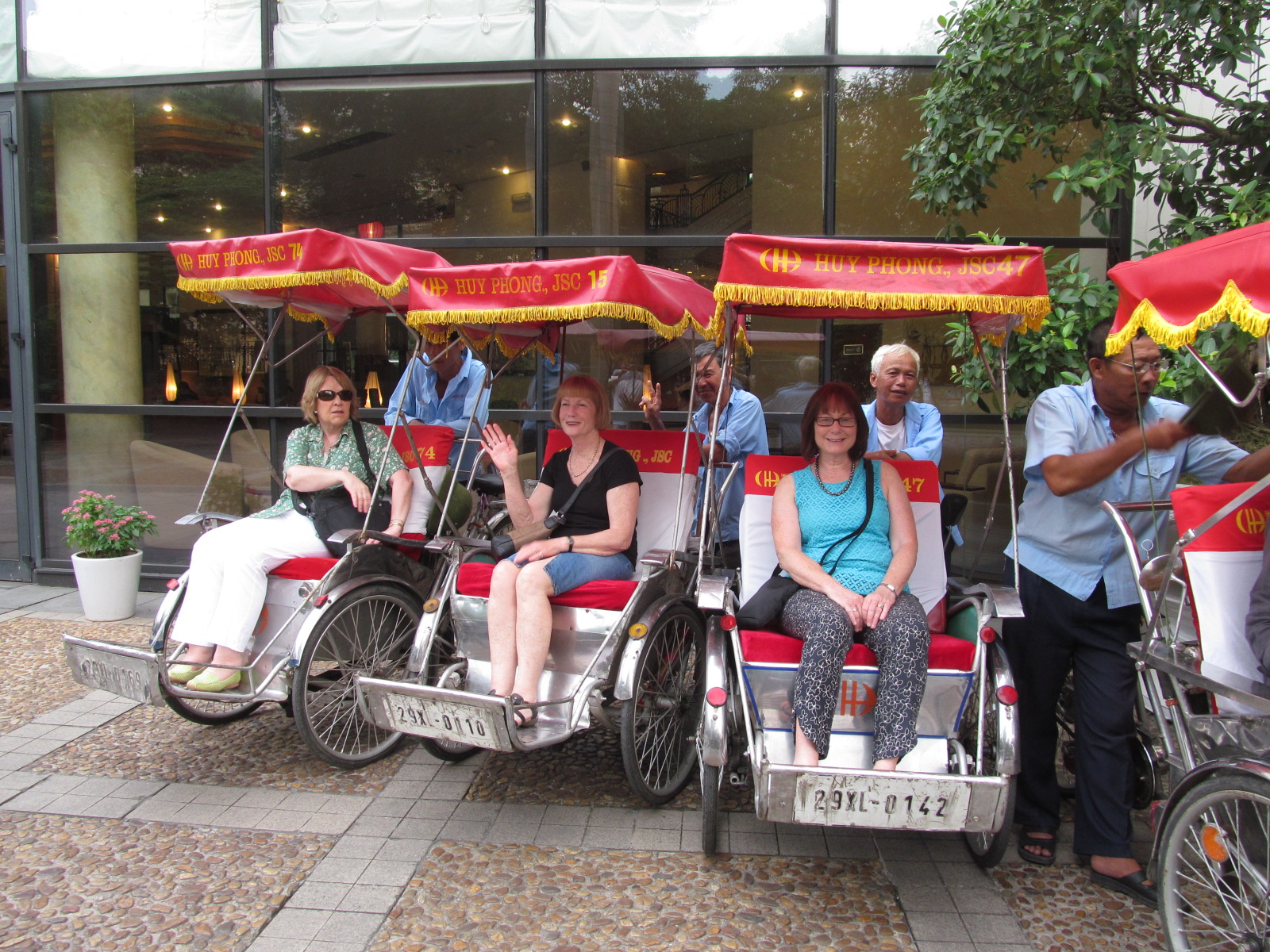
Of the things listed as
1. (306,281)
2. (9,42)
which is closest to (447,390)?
(306,281)

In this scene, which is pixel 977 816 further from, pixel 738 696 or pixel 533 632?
pixel 533 632

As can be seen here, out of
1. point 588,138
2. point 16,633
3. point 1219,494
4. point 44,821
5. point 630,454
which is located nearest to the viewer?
point 1219,494

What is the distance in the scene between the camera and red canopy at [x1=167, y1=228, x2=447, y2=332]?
13.2 ft

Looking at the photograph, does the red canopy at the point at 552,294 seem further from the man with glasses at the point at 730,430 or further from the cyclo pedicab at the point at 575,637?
the man with glasses at the point at 730,430

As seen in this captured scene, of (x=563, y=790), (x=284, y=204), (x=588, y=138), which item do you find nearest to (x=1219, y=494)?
(x=563, y=790)

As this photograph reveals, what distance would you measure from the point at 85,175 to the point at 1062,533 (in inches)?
309

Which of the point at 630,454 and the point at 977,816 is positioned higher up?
the point at 630,454

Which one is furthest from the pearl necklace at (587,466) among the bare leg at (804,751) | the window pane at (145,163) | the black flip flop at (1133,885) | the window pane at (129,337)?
the window pane at (145,163)

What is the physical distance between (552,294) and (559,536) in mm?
1151

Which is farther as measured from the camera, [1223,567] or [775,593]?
[775,593]

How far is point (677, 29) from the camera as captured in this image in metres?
6.91

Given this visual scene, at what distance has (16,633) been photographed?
615cm

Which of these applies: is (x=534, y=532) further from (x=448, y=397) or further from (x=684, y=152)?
(x=684, y=152)

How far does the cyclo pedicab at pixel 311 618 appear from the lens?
3828 mm
